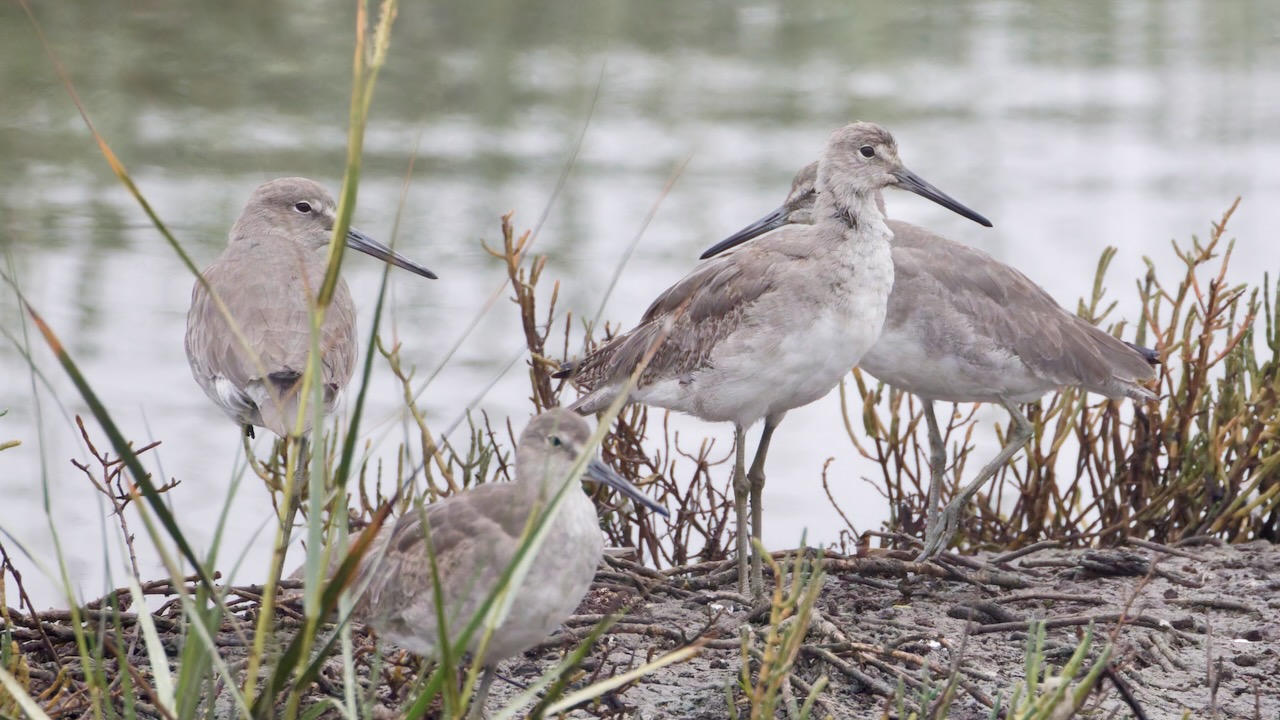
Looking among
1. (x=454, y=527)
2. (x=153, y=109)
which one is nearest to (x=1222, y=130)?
(x=153, y=109)

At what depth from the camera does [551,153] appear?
13.3 m

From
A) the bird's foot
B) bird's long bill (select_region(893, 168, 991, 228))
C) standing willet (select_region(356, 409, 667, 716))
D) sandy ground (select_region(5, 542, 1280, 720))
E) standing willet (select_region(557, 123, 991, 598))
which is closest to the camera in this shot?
standing willet (select_region(356, 409, 667, 716))

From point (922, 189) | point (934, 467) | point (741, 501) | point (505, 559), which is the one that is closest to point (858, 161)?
point (922, 189)

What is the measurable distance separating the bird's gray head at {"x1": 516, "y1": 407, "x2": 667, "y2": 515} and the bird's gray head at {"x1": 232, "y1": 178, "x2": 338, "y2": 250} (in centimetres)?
266

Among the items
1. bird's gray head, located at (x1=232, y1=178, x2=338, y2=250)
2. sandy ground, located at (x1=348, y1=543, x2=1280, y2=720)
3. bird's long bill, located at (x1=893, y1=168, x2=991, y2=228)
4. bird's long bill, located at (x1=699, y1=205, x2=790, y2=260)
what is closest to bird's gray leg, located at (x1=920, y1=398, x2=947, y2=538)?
sandy ground, located at (x1=348, y1=543, x2=1280, y2=720)

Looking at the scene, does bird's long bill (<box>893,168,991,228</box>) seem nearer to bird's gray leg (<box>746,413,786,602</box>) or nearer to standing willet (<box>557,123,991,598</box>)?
standing willet (<box>557,123,991,598</box>)

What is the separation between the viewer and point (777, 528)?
850cm

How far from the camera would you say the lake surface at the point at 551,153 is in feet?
31.9

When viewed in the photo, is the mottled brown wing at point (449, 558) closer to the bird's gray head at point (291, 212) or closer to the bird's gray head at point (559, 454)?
the bird's gray head at point (559, 454)

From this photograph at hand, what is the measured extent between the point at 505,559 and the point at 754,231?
2.84m

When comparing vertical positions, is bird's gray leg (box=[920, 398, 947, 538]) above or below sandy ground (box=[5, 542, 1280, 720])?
above

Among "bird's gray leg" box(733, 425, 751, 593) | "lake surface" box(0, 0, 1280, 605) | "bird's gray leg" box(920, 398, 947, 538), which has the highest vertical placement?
"lake surface" box(0, 0, 1280, 605)

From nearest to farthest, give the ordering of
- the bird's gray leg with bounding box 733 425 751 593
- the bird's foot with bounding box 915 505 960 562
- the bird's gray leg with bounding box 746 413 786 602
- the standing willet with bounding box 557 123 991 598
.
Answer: the standing willet with bounding box 557 123 991 598, the bird's gray leg with bounding box 733 425 751 593, the bird's gray leg with bounding box 746 413 786 602, the bird's foot with bounding box 915 505 960 562

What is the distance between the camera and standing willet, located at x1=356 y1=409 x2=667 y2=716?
3.83 m
